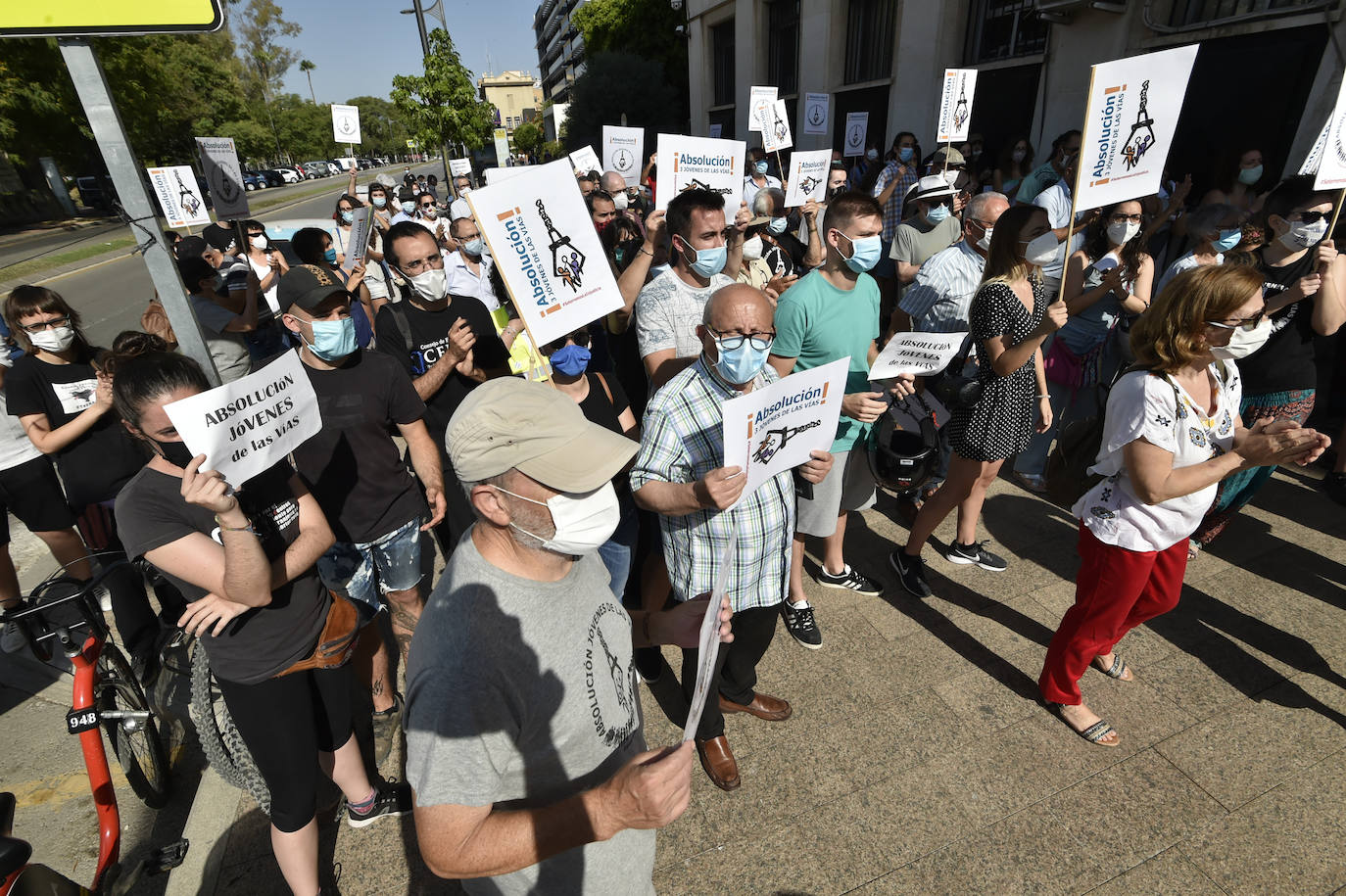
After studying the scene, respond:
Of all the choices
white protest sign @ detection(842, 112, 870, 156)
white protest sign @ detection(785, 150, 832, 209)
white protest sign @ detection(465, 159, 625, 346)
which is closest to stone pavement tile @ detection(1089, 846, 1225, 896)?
white protest sign @ detection(465, 159, 625, 346)

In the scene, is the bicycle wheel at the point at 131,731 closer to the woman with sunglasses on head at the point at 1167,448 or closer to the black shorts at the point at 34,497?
the black shorts at the point at 34,497

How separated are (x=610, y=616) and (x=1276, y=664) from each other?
149 inches

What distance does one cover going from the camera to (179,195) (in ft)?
27.3

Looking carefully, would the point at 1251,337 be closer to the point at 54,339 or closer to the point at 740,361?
the point at 740,361

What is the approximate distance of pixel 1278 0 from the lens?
8.44m

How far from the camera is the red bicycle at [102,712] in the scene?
7.84 feet

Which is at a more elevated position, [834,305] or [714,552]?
[834,305]

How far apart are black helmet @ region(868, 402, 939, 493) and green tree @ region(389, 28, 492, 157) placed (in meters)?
17.6

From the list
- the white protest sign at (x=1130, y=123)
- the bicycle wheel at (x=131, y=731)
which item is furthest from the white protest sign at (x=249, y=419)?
the white protest sign at (x=1130, y=123)

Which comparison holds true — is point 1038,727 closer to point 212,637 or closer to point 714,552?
point 714,552

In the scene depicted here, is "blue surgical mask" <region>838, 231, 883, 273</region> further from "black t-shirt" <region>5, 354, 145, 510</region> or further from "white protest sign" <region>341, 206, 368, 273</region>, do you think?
"white protest sign" <region>341, 206, 368, 273</region>

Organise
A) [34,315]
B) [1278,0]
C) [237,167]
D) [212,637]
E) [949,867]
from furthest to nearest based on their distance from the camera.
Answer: [1278,0], [237,167], [34,315], [949,867], [212,637]

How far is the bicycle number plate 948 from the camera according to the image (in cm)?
239

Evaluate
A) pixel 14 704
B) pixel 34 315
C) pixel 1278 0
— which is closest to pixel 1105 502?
pixel 34 315
